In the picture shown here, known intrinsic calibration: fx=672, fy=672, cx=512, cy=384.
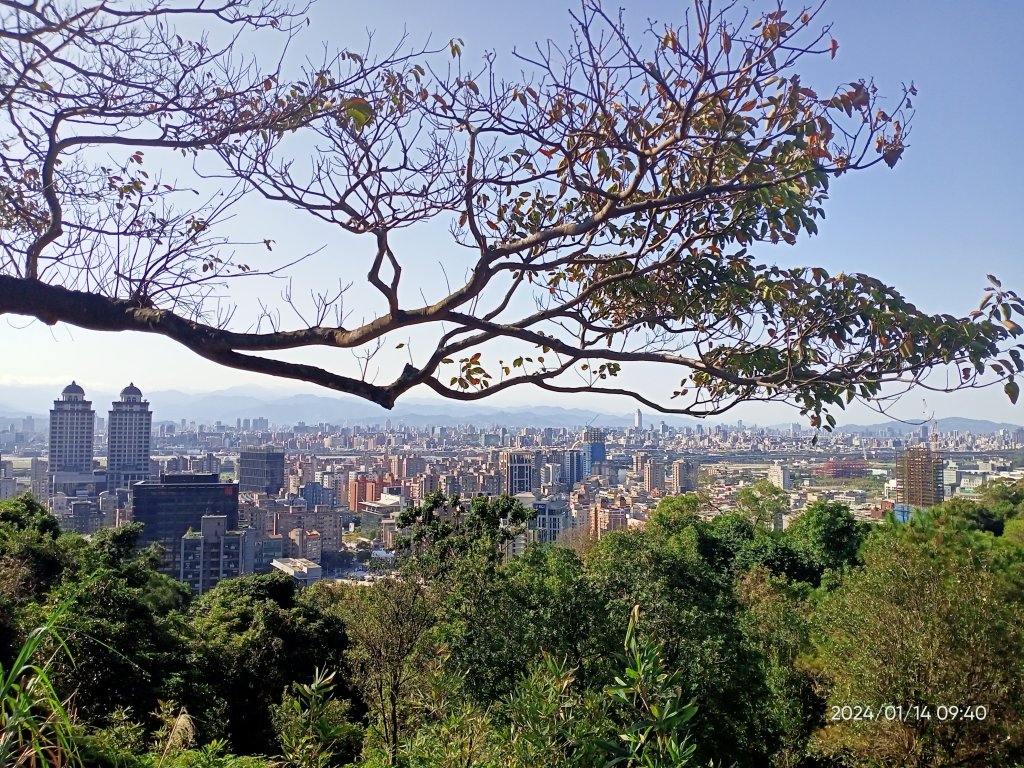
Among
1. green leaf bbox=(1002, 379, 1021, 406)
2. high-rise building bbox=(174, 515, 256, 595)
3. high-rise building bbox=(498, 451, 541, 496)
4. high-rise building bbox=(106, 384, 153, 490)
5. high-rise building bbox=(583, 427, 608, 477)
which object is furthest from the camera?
high-rise building bbox=(583, 427, 608, 477)

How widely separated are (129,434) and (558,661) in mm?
55937

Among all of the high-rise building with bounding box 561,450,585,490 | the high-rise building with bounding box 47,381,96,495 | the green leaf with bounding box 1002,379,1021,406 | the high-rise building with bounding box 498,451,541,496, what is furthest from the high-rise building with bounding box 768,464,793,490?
the high-rise building with bounding box 47,381,96,495

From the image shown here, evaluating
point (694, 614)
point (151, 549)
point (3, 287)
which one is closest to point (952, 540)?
point (694, 614)

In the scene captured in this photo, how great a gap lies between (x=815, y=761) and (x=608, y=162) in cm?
742

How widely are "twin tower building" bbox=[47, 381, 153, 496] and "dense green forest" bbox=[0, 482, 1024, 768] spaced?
4015cm

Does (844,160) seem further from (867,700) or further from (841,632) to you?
(841,632)

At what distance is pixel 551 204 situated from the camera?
101 inches

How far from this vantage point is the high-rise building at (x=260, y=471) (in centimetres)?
6000

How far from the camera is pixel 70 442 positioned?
1826 inches

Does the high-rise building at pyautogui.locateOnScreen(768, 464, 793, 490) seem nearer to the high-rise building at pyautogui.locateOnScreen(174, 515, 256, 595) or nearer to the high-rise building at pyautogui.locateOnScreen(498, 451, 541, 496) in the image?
the high-rise building at pyautogui.locateOnScreen(498, 451, 541, 496)

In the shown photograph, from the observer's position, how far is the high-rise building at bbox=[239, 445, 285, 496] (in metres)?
60.0

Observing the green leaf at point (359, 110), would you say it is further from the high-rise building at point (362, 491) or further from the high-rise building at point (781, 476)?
the high-rise building at point (362, 491)

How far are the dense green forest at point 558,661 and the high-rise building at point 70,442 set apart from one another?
40.0 meters
